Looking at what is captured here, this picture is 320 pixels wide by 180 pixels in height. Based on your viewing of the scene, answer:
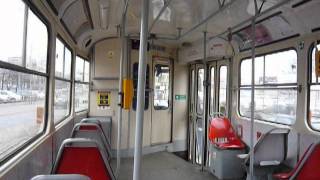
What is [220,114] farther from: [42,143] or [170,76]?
[42,143]

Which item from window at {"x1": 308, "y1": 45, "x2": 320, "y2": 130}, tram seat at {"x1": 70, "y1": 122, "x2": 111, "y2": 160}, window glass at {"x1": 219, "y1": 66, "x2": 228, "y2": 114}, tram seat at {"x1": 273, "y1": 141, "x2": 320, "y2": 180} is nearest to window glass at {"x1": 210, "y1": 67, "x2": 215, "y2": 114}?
window glass at {"x1": 219, "y1": 66, "x2": 228, "y2": 114}

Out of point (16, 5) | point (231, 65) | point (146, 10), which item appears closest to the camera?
point (146, 10)

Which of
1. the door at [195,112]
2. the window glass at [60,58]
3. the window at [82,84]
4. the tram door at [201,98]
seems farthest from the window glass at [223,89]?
the window glass at [60,58]

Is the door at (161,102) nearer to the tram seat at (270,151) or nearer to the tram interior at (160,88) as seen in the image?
the tram interior at (160,88)

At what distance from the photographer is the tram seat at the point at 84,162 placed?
7.89 ft

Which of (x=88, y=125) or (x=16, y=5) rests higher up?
(x=16, y=5)

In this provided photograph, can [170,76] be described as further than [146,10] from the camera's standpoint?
Yes

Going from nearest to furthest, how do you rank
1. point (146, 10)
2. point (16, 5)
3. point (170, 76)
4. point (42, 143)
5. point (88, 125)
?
point (146, 10), point (16, 5), point (42, 143), point (88, 125), point (170, 76)

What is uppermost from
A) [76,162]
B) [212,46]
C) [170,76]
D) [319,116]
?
[212,46]

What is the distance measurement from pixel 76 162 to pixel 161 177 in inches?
95.8

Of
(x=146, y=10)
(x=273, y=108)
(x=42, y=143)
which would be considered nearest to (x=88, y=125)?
(x=42, y=143)

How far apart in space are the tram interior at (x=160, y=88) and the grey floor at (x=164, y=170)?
0.8 inches

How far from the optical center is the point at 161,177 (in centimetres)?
463

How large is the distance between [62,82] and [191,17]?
2106 millimetres
